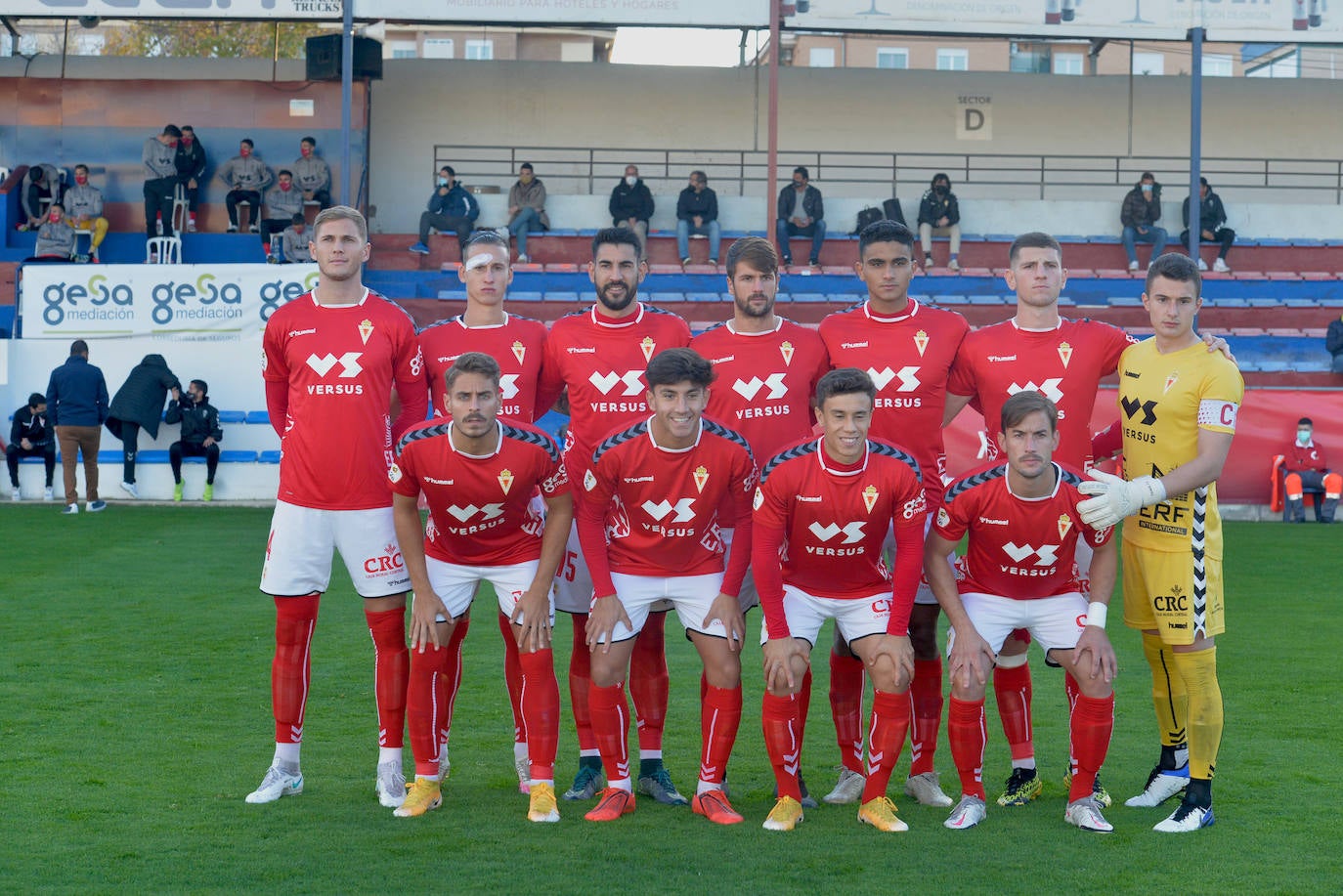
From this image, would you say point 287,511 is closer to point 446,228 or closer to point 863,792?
point 863,792

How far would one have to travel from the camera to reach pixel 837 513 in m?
5.12

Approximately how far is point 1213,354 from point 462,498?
9.63 ft

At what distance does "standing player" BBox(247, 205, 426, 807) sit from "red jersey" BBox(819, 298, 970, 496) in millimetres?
1885

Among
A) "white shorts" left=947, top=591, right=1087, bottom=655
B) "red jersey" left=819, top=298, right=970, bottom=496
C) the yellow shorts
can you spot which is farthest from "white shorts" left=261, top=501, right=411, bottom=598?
the yellow shorts

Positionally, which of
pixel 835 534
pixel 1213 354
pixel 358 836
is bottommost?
pixel 358 836

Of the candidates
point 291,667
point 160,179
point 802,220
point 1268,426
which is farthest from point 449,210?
point 291,667

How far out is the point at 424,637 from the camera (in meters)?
5.28

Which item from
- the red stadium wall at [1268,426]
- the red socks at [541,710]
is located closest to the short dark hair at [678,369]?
the red socks at [541,710]

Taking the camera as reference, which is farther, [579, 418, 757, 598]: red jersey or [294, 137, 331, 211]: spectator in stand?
[294, 137, 331, 211]: spectator in stand

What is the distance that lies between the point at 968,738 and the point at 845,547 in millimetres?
829

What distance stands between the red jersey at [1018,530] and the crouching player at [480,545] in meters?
1.50

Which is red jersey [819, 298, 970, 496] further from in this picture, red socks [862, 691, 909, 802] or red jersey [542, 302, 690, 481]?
red socks [862, 691, 909, 802]

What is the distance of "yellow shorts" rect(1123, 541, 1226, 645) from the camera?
5207 millimetres

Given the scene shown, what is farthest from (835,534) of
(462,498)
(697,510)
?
(462,498)
